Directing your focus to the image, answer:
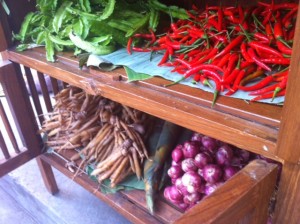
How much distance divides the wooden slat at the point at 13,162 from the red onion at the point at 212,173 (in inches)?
45.7

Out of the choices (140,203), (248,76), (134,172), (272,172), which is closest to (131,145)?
(134,172)

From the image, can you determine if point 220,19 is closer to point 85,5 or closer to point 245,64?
point 245,64

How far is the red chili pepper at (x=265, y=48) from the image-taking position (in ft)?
2.99

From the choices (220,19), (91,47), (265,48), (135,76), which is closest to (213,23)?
(220,19)

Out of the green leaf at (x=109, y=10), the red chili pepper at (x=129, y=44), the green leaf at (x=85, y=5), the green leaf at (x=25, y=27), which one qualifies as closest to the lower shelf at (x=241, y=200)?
the red chili pepper at (x=129, y=44)

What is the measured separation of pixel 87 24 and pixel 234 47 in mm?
652

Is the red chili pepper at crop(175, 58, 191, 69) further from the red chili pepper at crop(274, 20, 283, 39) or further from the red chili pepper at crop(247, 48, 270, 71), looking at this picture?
the red chili pepper at crop(274, 20, 283, 39)

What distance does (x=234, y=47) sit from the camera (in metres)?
1.04

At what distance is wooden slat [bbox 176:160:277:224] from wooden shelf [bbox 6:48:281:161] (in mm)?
58

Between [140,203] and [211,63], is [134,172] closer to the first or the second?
[140,203]

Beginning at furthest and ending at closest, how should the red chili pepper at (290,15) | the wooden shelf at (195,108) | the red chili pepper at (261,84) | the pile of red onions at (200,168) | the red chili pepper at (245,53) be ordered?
the pile of red onions at (200,168) < the red chili pepper at (290,15) < the red chili pepper at (245,53) < the red chili pepper at (261,84) < the wooden shelf at (195,108)

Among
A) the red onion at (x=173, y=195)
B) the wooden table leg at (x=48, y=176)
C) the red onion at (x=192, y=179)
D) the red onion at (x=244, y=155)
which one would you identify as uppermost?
the red onion at (x=244, y=155)

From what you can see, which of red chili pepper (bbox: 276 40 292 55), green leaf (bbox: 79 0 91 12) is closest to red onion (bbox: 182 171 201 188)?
red chili pepper (bbox: 276 40 292 55)

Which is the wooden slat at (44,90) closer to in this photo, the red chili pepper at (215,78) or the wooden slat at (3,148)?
the wooden slat at (3,148)
